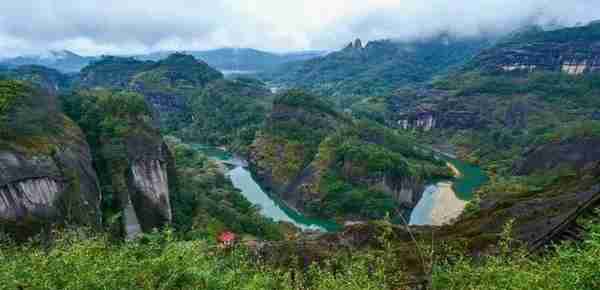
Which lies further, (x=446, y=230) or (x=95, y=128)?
(x=95, y=128)

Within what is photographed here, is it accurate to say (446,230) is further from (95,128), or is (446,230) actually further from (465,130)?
(465,130)

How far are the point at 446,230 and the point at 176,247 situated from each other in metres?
28.8

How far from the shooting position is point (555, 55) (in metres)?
140

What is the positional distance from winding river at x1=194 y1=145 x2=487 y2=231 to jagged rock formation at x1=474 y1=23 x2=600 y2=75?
72.7 m

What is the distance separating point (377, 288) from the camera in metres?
10.1

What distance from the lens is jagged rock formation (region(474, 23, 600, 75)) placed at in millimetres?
135000

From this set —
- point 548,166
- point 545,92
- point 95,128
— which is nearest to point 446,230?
point 95,128

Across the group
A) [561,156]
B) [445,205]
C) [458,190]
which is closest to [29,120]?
[445,205]

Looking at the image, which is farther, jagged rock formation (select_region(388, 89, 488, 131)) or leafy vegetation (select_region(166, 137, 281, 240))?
jagged rock formation (select_region(388, 89, 488, 131))

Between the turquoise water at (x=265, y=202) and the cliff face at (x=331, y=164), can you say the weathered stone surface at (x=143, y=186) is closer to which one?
the turquoise water at (x=265, y=202)

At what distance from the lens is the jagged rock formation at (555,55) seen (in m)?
135

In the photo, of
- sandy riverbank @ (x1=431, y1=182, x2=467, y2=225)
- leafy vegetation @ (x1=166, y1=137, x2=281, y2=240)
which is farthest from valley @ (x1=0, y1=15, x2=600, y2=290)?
sandy riverbank @ (x1=431, y1=182, x2=467, y2=225)

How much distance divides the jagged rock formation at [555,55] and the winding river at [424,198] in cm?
7274

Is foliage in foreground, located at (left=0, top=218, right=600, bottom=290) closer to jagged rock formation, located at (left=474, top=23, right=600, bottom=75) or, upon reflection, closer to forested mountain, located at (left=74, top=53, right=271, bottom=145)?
forested mountain, located at (left=74, top=53, right=271, bottom=145)
